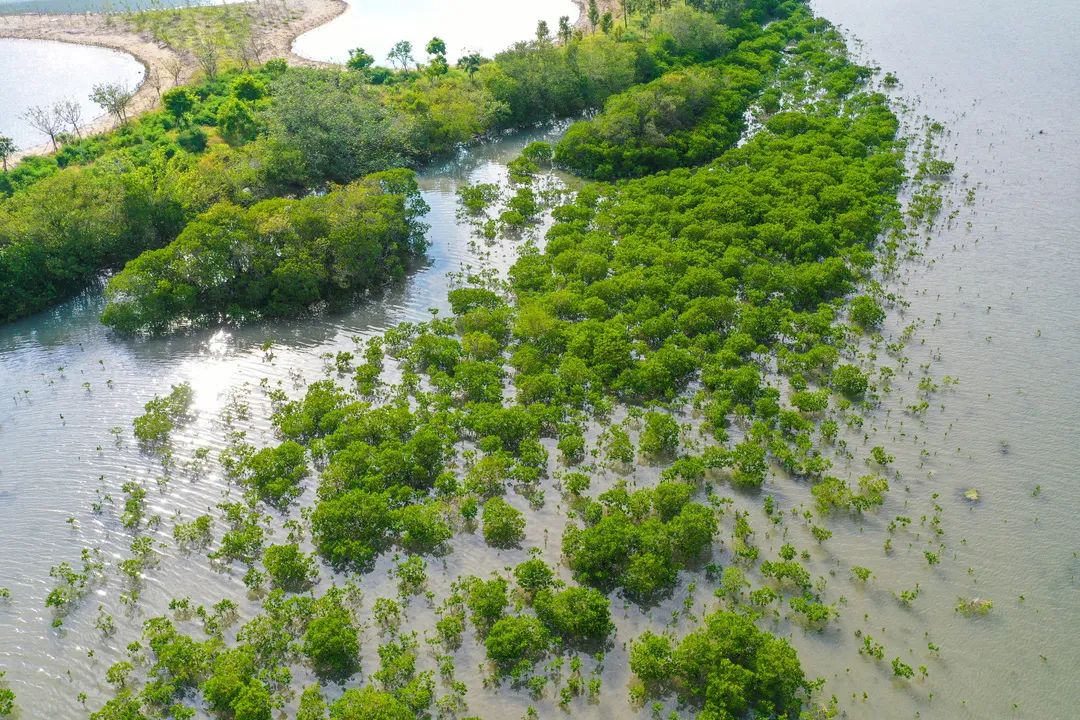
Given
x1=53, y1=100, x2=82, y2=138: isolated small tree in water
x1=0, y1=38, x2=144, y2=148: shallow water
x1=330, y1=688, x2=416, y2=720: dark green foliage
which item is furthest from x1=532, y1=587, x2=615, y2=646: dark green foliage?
A: x1=0, y1=38, x2=144, y2=148: shallow water

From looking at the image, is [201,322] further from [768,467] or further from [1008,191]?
[1008,191]

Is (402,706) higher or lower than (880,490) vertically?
lower

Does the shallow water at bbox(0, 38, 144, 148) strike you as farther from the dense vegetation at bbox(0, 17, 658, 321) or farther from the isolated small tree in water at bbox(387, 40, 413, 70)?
the isolated small tree in water at bbox(387, 40, 413, 70)

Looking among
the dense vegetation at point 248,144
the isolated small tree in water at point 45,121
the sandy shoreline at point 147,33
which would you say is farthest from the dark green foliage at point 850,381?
the sandy shoreline at point 147,33

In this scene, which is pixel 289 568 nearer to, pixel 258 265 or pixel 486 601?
pixel 486 601

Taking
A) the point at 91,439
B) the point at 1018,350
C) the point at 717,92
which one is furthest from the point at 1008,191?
the point at 91,439

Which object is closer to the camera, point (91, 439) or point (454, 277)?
point (91, 439)

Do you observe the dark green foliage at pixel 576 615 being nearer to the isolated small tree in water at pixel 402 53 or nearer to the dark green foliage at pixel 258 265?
the dark green foliage at pixel 258 265
